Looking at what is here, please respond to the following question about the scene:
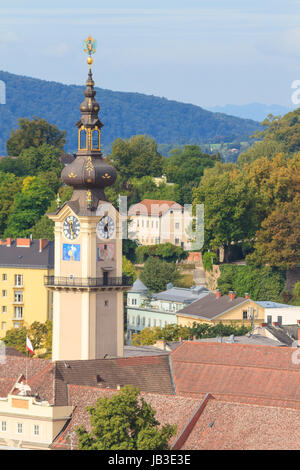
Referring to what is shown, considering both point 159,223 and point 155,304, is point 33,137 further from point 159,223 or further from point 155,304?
point 155,304

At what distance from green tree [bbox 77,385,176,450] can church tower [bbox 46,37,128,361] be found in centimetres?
1470

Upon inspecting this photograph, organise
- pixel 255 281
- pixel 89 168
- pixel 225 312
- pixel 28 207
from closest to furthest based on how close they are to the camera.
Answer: pixel 89 168, pixel 225 312, pixel 255 281, pixel 28 207

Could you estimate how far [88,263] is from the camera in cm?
7656

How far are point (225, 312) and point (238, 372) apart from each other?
1655 inches

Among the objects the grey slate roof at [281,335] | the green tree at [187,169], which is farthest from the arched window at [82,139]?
the green tree at [187,169]

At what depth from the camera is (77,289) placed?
76.6m

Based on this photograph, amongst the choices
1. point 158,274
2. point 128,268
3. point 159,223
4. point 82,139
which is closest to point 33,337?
point 128,268

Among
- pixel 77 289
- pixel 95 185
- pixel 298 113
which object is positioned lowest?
pixel 77 289

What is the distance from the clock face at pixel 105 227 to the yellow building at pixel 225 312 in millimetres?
35236

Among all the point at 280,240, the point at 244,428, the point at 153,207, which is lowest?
the point at 244,428

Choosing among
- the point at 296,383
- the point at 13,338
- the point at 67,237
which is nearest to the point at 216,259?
the point at 13,338

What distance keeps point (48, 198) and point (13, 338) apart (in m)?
42.7

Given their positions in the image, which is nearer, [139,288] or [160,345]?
[160,345]

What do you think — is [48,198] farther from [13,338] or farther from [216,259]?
[13,338]
